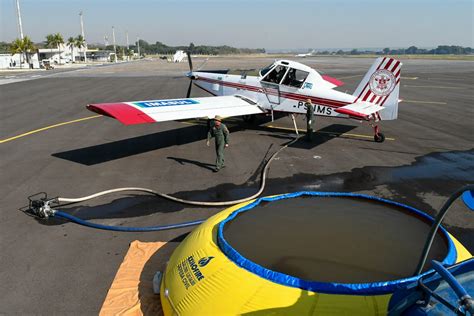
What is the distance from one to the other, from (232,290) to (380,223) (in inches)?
103

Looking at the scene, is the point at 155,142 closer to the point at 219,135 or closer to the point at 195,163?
the point at 195,163

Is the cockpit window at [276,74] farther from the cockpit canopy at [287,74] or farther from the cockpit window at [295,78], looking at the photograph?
the cockpit window at [295,78]

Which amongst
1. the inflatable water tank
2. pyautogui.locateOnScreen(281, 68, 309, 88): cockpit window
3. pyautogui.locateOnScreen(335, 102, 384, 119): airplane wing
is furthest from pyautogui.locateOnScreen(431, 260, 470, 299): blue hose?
pyautogui.locateOnScreen(281, 68, 309, 88): cockpit window

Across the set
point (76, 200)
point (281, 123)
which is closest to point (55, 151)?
point (76, 200)

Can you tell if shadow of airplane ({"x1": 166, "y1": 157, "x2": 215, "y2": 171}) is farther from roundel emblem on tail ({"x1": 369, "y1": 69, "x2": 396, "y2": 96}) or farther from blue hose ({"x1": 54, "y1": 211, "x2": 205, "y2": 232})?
roundel emblem on tail ({"x1": 369, "y1": 69, "x2": 396, "y2": 96})

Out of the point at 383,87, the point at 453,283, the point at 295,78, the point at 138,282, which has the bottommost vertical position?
the point at 138,282

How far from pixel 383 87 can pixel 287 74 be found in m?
4.33

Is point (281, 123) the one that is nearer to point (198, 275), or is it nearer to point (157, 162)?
point (157, 162)

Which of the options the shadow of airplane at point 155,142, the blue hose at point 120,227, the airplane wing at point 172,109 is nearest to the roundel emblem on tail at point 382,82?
the shadow of airplane at point 155,142

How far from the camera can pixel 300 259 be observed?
4.45 meters

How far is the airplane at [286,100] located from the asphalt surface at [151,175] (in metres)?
1.40

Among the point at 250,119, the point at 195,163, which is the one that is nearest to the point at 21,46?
the point at 250,119

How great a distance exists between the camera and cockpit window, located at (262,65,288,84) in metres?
16.8

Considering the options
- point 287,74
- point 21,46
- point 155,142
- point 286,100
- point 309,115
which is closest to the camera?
point 309,115
